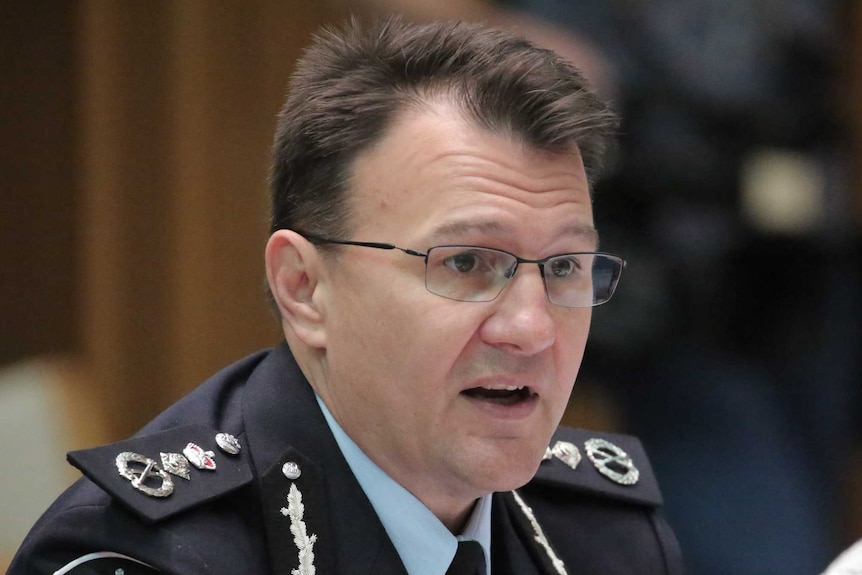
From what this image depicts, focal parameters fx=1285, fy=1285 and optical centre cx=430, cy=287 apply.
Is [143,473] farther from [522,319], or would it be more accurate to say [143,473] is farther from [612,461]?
[612,461]

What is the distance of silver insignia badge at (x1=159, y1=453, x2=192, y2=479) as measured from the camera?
152 centimetres

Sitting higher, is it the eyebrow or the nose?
the eyebrow

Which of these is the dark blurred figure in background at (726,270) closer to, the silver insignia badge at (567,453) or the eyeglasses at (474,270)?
the silver insignia badge at (567,453)

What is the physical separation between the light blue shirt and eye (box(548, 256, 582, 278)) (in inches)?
13.4

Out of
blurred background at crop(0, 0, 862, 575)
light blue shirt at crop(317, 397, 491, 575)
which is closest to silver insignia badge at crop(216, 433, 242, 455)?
light blue shirt at crop(317, 397, 491, 575)

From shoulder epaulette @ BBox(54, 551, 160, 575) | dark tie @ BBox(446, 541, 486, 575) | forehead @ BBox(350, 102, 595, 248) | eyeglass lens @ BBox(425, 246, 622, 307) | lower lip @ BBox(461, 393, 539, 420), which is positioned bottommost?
dark tie @ BBox(446, 541, 486, 575)

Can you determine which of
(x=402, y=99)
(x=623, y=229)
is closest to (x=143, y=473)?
(x=402, y=99)

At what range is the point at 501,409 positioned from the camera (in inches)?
62.1

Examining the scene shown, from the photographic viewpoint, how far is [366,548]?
62.6 inches

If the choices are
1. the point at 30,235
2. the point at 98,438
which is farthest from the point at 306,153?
the point at 30,235

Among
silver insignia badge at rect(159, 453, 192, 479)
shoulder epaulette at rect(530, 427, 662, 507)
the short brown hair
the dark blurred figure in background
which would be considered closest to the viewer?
silver insignia badge at rect(159, 453, 192, 479)

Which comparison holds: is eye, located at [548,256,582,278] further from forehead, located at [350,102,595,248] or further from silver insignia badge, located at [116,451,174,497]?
silver insignia badge, located at [116,451,174,497]

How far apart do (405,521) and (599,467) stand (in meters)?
0.44

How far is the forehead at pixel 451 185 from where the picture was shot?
1571 mm
